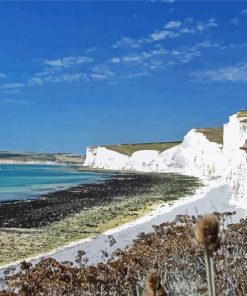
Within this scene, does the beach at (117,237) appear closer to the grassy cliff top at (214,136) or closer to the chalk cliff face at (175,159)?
the chalk cliff face at (175,159)

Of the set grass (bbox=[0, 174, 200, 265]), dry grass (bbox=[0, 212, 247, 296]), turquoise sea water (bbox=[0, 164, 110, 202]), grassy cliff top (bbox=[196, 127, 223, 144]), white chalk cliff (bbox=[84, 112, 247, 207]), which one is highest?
grassy cliff top (bbox=[196, 127, 223, 144])

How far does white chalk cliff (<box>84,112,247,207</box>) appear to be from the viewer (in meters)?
40.9

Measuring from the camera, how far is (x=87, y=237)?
27781 millimetres

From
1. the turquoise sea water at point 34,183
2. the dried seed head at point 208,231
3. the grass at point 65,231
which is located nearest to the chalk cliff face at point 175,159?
the turquoise sea water at point 34,183

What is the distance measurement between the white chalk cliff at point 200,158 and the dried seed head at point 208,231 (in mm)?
33173

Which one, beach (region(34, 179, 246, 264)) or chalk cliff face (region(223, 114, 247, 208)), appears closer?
beach (region(34, 179, 246, 264))

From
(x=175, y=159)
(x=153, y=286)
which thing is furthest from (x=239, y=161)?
(x=175, y=159)

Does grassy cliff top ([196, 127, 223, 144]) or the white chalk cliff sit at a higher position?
grassy cliff top ([196, 127, 223, 144])

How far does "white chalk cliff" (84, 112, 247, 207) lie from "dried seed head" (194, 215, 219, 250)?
33173mm

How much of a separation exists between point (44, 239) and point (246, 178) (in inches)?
576

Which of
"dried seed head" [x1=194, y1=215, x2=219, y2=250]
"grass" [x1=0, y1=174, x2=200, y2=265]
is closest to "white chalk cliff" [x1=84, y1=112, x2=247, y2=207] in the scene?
"grass" [x1=0, y1=174, x2=200, y2=265]

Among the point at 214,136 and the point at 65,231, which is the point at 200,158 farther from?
the point at 65,231

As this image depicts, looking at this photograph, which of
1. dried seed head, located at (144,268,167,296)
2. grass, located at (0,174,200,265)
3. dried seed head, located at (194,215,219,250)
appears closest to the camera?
dried seed head, located at (194,215,219,250)

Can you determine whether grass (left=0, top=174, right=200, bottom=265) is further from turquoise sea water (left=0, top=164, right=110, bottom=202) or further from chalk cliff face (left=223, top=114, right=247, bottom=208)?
turquoise sea water (left=0, top=164, right=110, bottom=202)
